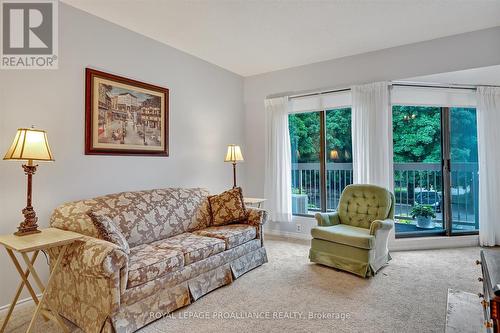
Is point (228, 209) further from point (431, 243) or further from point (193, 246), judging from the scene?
point (431, 243)

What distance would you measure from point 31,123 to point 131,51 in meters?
1.30

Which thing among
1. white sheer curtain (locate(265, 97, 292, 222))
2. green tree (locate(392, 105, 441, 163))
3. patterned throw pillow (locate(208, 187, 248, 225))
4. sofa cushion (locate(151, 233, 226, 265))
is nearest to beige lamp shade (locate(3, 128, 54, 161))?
sofa cushion (locate(151, 233, 226, 265))

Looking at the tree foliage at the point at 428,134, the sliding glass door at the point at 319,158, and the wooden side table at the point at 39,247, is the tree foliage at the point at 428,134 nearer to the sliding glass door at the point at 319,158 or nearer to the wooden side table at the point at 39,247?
the sliding glass door at the point at 319,158

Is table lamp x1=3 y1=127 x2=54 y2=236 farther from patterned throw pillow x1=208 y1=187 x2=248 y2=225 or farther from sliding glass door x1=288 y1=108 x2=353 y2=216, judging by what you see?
sliding glass door x1=288 y1=108 x2=353 y2=216

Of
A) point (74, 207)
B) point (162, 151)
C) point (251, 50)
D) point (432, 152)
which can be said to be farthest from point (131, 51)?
point (432, 152)

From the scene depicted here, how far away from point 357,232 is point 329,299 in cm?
93

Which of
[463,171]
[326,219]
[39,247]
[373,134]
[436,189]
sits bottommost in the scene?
[326,219]

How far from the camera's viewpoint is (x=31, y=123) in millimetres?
2387

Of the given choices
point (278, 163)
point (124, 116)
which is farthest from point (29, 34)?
point (278, 163)

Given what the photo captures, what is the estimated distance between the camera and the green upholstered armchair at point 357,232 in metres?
2.89

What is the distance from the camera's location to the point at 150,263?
211 centimetres

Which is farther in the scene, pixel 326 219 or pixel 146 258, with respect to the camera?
pixel 326 219

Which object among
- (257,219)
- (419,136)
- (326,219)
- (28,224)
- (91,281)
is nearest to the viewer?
(91,281)

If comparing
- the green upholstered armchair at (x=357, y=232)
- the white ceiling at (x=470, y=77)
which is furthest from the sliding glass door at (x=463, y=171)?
the green upholstered armchair at (x=357, y=232)
